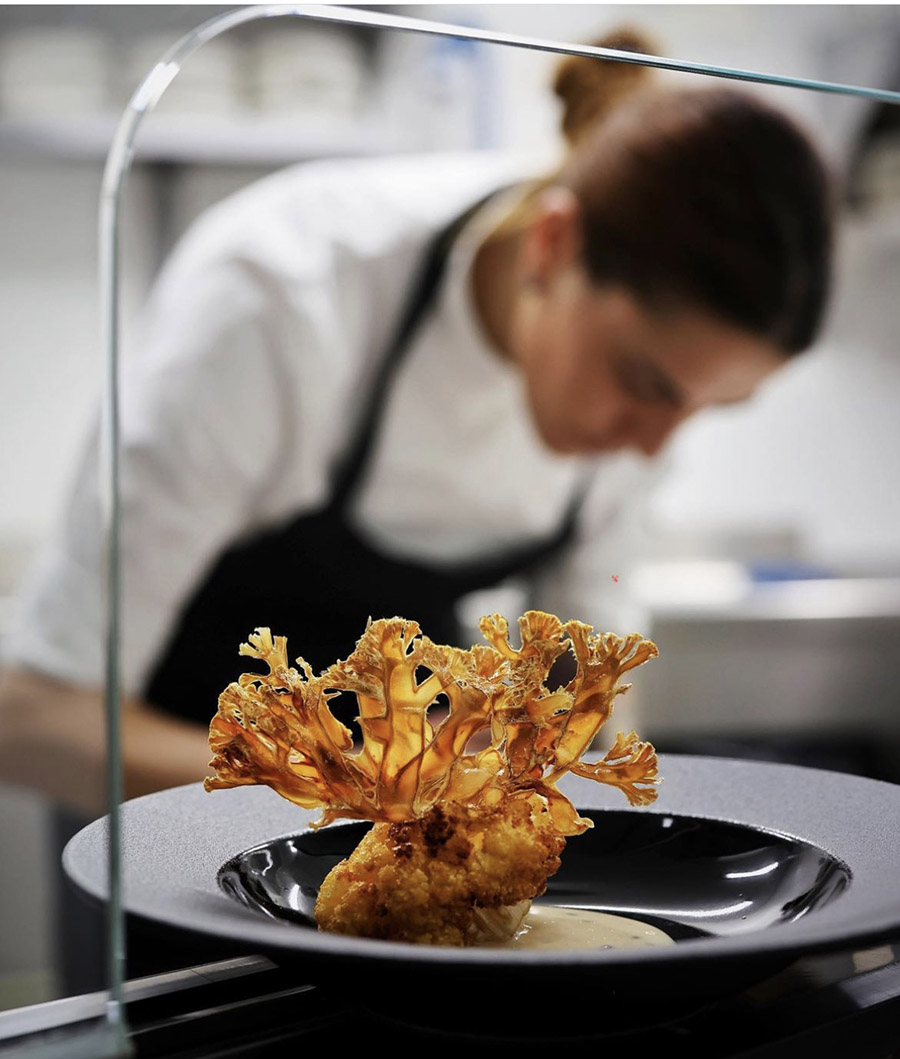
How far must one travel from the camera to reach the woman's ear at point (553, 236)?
103 centimetres

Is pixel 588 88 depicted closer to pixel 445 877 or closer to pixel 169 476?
pixel 169 476

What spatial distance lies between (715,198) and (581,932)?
26.9 inches

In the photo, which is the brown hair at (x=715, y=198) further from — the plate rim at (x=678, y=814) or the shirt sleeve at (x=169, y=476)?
the plate rim at (x=678, y=814)

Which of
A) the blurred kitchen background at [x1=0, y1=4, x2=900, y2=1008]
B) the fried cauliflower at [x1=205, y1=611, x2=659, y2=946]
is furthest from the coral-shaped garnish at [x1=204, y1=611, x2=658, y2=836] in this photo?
the blurred kitchen background at [x1=0, y1=4, x2=900, y2=1008]

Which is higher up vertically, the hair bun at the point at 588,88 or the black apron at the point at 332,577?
the hair bun at the point at 588,88

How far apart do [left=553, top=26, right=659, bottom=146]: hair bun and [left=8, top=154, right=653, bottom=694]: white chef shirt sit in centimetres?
24

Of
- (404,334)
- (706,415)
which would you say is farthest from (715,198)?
(706,415)

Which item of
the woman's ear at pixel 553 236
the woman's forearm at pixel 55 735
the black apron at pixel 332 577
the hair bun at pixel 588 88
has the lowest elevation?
the woman's forearm at pixel 55 735

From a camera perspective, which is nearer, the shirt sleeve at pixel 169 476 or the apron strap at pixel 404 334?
the shirt sleeve at pixel 169 476

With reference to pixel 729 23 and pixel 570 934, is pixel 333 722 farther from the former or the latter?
pixel 729 23

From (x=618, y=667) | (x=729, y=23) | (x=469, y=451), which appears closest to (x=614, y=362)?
(x=469, y=451)

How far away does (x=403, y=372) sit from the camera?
1188mm

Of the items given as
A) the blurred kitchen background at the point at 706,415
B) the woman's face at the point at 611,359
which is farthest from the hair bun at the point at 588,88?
the blurred kitchen background at the point at 706,415

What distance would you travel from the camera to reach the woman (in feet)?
3.06
